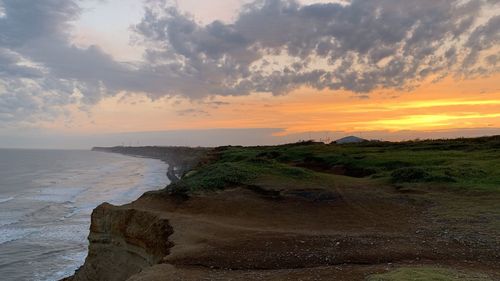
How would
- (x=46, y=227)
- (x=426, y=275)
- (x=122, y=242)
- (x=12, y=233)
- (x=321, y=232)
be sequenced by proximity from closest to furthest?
1. (x=426, y=275)
2. (x=321, y=232)
3. (x=122, y=242)
4. (x=12, y=233)
5. (x=46, y=227)

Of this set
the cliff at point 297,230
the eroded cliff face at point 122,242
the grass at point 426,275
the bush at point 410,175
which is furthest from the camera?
the bush at point 410,175

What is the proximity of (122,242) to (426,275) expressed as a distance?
10.8 metres

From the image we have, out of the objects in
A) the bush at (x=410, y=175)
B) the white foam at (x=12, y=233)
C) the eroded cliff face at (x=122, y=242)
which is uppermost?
the bush at (x=410, y=175)

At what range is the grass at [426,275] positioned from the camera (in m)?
8.62

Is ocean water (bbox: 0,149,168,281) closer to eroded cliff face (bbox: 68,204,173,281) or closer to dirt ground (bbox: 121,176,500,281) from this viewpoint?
eroded cliff face (bbox: 68,204,173,281)

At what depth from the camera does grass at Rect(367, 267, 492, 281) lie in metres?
8.62

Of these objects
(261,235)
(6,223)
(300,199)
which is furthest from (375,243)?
(6,223)

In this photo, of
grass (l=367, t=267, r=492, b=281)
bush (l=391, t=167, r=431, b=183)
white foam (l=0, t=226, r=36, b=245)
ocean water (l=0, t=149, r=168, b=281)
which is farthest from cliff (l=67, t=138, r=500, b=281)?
white foam (l=0, t=226, r=36, b=245)

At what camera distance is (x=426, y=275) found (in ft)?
28.8

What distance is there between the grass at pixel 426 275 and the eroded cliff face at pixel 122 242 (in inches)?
275

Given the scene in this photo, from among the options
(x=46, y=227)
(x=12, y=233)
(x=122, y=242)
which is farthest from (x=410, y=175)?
(x=12, y=233)

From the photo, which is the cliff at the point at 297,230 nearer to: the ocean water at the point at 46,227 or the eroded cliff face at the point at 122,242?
the eroded cliff face at the point at 122,242

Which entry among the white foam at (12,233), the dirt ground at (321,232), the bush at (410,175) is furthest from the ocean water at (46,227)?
the bush at (410,175)

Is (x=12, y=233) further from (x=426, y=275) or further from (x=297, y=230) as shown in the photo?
(x=426, y=275)
